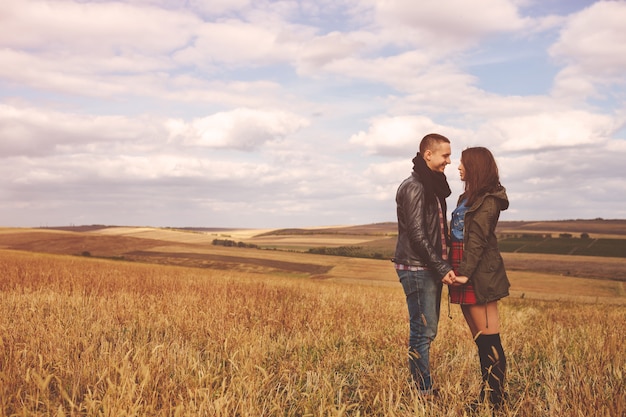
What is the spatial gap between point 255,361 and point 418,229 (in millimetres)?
1996

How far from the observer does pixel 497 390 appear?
4.12 m

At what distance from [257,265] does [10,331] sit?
32.6 meters

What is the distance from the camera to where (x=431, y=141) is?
4.55 meters

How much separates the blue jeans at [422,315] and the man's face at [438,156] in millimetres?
1019

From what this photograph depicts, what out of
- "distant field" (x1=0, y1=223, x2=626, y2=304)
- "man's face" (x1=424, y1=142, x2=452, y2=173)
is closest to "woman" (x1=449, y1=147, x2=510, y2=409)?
"man's face" (x1=424, y1=142, x2=452, y2=173)

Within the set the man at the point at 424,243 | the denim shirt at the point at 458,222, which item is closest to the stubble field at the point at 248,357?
the man at the point at 424,243

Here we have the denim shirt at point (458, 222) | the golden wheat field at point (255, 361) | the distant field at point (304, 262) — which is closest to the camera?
the golden wheat field at point (255, 361)

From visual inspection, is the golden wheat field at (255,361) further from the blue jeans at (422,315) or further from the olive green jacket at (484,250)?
the olive green jacket at (484,250)

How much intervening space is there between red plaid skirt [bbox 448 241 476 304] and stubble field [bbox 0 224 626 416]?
0.58 meters

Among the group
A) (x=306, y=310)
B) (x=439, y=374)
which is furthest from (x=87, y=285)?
(x=439, y=374)

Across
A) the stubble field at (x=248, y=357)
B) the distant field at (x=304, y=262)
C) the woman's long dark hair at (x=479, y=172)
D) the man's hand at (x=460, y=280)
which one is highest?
the woman's long dark hair at (x=479, y=172)

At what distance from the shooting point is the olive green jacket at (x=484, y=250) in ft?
13.5

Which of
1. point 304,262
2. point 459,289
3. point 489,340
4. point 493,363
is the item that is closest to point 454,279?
point 459,289

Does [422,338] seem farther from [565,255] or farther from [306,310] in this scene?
[565,255]
